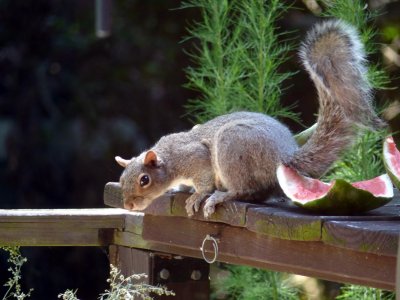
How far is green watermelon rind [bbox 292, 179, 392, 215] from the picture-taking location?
2439mm

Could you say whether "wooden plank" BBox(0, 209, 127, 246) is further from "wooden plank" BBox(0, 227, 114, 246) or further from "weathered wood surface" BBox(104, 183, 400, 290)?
"weathered wood surface" BBox(104, 183, 400, 290)

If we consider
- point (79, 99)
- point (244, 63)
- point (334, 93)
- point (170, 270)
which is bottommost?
point (170, 270)

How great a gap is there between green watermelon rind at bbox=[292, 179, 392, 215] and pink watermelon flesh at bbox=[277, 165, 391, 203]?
0.02 m

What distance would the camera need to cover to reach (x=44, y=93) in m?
6.58

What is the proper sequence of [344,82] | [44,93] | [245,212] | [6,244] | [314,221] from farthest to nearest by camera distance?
[44,93] < [6,244] < [344,82] < [245,212] < [314,221]

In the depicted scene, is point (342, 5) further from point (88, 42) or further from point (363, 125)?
point (88, 42)

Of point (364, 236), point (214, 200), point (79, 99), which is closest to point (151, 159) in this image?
point (214, 200)

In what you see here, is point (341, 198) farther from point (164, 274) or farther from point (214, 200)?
point (164, 274)

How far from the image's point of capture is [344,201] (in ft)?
8.09

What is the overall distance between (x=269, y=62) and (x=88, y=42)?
306cm

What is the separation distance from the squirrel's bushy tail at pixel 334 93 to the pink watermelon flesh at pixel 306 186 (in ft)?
0.36

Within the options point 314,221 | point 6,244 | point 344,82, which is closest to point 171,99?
point 6,244

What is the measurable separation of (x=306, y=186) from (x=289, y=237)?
0.35m

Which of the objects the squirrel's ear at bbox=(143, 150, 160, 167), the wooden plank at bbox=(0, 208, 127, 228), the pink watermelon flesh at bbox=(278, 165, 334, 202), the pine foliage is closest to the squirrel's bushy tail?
the pink watermelon flesh at bbox=(278, 165, 334, 202)
